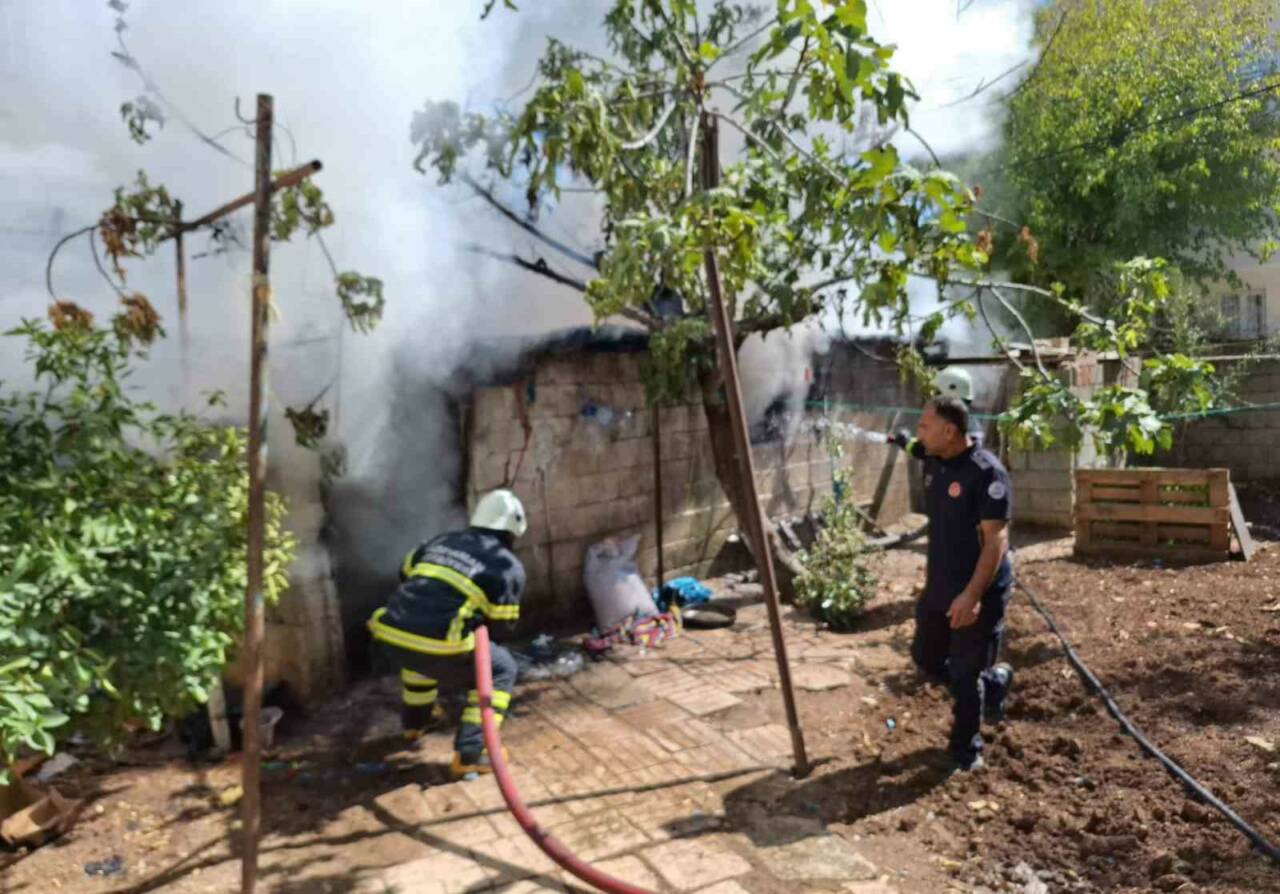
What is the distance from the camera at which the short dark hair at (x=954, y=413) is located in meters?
4.59

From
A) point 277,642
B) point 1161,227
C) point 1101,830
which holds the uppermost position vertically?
point 1161,227

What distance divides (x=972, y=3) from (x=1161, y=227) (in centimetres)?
921

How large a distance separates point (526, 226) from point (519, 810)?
498 cm

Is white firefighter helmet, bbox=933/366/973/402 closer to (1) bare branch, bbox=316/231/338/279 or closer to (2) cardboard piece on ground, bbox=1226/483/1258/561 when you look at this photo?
(1) bare branch, bbox=316/231/338/279

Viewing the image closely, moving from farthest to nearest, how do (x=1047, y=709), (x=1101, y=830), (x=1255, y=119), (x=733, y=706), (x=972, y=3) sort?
(x=1255, y=119), (x=972, y=3), (x=733, y=706), (x=1047, y=709), (x=1101, y=830)

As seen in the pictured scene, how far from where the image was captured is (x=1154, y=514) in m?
8.45

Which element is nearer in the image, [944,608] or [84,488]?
[84,488]

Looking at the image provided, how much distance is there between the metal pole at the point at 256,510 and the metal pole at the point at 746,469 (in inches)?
76.4

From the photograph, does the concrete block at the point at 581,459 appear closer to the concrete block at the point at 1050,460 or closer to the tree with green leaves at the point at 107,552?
the tree with green leaves at the point at 107,552

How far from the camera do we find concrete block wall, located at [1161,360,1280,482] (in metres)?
12.4

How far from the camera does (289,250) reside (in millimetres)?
5809

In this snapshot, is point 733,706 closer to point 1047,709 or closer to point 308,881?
point 1047,709

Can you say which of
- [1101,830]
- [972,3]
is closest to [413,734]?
[1101,830]

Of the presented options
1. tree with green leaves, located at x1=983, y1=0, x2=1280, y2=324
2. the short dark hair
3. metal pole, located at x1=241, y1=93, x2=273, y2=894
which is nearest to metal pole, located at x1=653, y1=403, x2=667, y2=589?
the short dark hair
